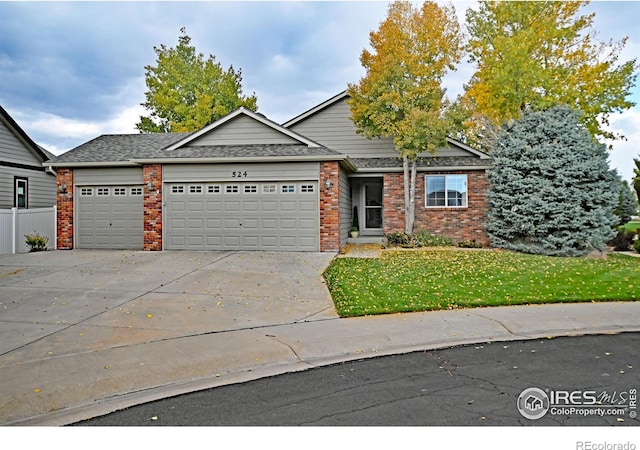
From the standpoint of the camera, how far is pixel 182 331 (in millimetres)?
6379

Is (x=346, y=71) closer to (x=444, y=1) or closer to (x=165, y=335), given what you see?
(x=444, y=1)

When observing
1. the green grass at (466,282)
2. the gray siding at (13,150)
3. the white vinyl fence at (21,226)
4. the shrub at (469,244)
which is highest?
the gray siding at (13,150)

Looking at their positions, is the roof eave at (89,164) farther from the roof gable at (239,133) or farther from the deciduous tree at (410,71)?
the deciduous tree at (410,71)

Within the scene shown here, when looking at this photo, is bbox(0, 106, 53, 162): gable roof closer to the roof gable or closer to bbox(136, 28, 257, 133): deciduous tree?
the roof gable

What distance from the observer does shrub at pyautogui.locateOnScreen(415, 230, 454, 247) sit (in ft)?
55.9

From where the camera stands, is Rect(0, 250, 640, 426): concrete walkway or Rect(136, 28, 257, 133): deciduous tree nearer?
Rect(0, 250, 640, 426): concrete walkway

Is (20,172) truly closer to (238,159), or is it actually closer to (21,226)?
(21,226)

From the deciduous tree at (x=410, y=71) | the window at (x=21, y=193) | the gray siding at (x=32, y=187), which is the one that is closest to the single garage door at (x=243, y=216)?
the deciduous tree at (x=410, y=71)

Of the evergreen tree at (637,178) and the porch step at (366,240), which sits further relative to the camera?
the evergreen tree at (637,178)

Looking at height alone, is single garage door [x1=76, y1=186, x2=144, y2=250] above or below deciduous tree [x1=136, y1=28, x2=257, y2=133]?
below

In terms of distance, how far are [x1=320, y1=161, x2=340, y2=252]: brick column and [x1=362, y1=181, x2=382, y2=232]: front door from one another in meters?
4.71

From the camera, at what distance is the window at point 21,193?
19.2m

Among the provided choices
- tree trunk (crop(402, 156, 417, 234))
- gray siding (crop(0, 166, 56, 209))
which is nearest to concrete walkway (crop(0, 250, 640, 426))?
tree trunk (crop(402, 156, 417, 234))

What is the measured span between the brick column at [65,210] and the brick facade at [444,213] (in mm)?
11782
